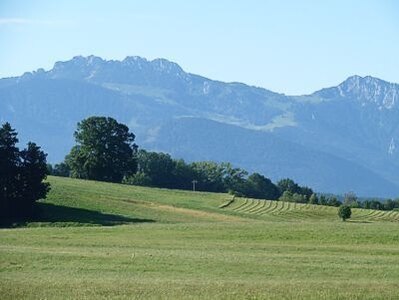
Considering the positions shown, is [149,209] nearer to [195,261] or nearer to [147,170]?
[195,261]

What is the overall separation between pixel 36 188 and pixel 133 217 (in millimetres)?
8902

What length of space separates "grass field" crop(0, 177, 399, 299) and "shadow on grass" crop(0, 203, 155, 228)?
115mm

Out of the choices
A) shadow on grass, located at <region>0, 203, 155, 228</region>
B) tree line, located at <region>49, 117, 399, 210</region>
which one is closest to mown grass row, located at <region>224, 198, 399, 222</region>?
shadow on grass, located at <region>0, 203, 155, 228</region>

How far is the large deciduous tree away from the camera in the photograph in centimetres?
10950

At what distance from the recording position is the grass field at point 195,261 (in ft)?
75.6

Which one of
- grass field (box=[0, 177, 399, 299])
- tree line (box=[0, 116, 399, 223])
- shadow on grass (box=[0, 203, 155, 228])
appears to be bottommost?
grass field (box=[0, 177, 399, 299])

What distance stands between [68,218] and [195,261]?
36027mm

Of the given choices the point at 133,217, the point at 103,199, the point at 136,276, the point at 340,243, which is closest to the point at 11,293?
the point at 136,276

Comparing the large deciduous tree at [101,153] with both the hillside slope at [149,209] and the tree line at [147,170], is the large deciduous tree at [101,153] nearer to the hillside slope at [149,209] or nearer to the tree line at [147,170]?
the tree line at [147,170]

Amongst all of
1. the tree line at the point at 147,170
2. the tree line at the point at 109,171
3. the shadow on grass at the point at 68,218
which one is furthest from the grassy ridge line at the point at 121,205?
the tree line at the point at 147,170

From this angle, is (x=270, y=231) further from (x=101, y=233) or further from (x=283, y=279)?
(x=283, y=279)

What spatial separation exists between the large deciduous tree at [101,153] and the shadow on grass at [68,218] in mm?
37825

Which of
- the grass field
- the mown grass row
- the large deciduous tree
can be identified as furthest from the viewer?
the large deciduous tree

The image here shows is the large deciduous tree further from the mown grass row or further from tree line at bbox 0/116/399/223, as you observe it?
the mown grass row
